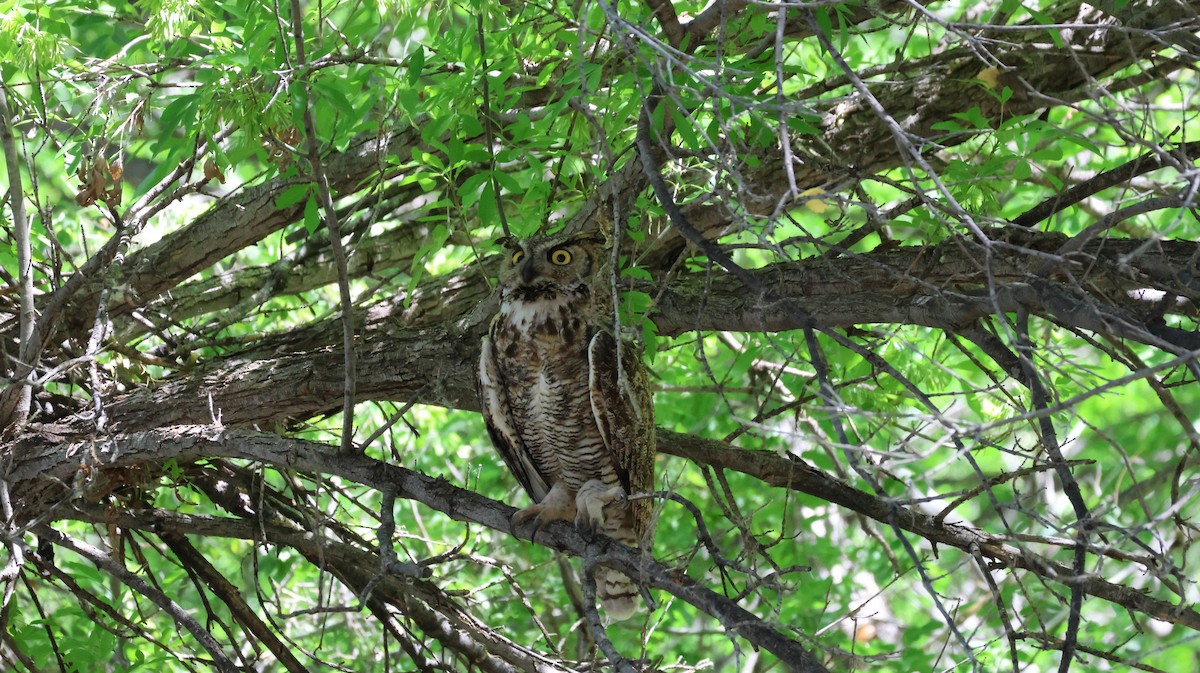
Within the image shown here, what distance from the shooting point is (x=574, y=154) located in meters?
2.99

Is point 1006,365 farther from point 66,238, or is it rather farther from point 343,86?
point 66,238

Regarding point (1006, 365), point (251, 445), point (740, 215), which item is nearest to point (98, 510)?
point (251, 445)

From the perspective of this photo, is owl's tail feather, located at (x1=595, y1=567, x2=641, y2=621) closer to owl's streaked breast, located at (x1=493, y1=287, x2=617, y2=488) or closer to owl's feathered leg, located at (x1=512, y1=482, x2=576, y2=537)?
owl's feathered leg, located at (x1=512, y1=482, x2=576, y2=537)

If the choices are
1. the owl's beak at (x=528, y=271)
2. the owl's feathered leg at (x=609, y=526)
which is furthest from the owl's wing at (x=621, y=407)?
the owl's beak at (x=528, y=271)

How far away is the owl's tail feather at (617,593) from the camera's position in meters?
3.37

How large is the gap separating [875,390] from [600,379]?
3.74 feet

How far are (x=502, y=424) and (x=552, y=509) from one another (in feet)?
1.01

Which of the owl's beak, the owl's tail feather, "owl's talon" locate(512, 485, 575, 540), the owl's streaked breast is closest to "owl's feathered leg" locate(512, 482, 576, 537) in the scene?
"owl's talon" locate(512, 485, 575, 540)

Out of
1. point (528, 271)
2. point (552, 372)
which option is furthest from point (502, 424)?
point (528, 271)

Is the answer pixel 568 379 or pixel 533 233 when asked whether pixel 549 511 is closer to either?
pixel 568 379

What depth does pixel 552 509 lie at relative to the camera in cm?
320

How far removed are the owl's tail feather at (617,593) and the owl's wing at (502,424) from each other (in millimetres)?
350

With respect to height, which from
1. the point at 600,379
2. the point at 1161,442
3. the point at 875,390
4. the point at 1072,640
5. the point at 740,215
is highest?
the point at 1161,442

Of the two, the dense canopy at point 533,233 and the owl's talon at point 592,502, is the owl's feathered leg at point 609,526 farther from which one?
the dense canopy at point 533,233
